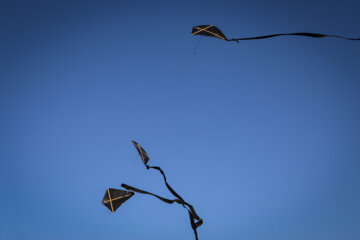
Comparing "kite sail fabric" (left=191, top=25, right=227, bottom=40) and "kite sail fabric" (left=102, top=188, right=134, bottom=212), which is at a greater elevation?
"kite sail fabric" (left=191, top=25, right=227, bottom=40)

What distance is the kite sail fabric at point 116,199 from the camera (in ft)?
17.5

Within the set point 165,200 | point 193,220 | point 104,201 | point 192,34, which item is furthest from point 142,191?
point 192,34

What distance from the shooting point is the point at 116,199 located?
5.39 metres

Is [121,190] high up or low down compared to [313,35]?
down

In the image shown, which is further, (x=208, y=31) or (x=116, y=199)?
(x=116, y=199)

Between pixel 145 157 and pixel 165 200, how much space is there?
5.21 ft

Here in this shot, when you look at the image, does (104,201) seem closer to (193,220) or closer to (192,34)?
(193,220)

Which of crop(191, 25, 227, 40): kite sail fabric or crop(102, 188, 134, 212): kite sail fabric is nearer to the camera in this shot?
crop(191, 25, 227, 40): kite sail fabric

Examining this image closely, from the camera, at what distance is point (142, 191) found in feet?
14.4

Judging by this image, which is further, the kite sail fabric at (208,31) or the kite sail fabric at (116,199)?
the kite sail fabric at (116,199)

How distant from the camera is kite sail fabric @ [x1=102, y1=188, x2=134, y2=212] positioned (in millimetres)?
5348

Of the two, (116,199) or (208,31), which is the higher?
(208,31)

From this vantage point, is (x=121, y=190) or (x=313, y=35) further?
(x=121, y=190)

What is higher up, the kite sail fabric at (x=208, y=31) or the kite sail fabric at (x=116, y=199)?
the kite sail fabric at (x=208, y=31)
